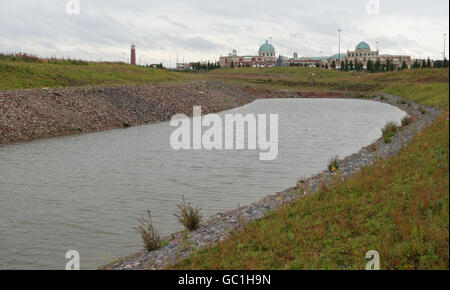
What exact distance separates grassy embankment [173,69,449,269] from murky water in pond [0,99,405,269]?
12.2 feet

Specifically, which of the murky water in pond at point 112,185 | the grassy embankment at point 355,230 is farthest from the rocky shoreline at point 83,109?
the grassy embankment at point 355,230

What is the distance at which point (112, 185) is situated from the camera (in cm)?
2123

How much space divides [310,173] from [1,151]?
20251 mm

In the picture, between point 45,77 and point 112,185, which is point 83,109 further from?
point 112,185

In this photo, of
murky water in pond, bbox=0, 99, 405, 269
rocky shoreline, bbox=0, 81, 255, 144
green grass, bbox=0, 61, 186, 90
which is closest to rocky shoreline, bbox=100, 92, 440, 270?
murky water in pond, bbox=0, 99, 405, 269

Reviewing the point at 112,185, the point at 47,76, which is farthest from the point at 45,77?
the point at 112,185

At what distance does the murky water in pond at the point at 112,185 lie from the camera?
13.9 metres

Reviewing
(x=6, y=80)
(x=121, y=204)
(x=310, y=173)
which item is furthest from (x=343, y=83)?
(x=121, y=204)

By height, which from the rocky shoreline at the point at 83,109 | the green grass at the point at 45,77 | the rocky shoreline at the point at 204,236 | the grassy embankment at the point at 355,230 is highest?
the green grass at the point at 45,77

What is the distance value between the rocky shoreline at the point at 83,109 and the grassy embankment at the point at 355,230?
86.2 feet

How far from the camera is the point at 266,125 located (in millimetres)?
49406

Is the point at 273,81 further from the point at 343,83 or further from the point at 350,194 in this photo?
the point at 350,194

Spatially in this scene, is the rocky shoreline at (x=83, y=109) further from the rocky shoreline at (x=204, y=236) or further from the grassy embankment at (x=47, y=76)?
the rocky shoreline at (x=204, y=236)
